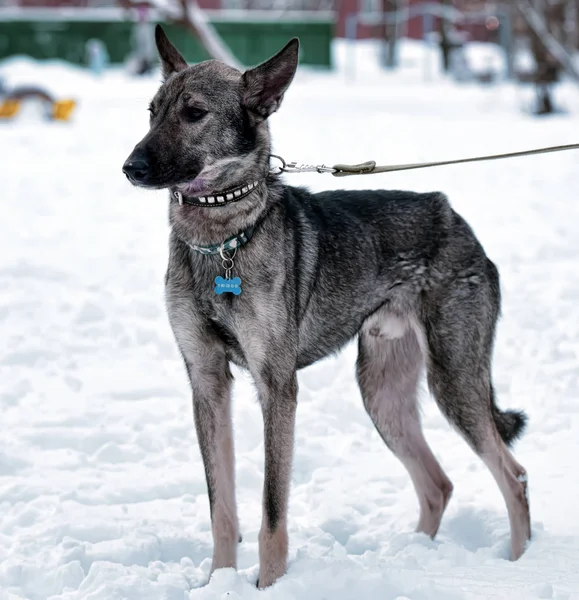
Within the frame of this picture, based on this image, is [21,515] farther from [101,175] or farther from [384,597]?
[101,175]

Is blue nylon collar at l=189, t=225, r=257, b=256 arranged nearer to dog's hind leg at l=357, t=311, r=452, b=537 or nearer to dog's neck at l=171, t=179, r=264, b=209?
dog's neck at l=171, t=179, r=264, b=209

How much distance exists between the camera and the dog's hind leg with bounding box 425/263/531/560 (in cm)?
434

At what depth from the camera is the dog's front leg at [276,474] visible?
382 cm

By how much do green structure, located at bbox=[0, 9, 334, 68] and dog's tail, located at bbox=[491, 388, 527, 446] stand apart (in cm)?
2962

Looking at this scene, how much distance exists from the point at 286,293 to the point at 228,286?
0.27 m

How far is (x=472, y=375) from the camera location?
4.42 m

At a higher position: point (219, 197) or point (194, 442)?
point (219, 197)

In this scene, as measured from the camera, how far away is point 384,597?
3.56 metres

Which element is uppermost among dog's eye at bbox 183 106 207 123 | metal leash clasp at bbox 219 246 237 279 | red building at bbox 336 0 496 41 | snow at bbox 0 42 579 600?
dog's eye at bbox 183 106 207 123

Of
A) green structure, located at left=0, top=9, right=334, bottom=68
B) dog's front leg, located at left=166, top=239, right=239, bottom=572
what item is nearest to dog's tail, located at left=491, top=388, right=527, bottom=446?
dog's front leg, located at left=166, top=239, right=239, bottom=572

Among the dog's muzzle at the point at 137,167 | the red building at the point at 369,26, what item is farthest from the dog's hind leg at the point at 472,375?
the red building at the point at 369,26

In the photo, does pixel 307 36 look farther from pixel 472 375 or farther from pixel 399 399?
pixel 472 375

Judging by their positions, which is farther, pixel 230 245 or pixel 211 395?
pixel 211 395

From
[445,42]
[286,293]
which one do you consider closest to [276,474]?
[286,293]
